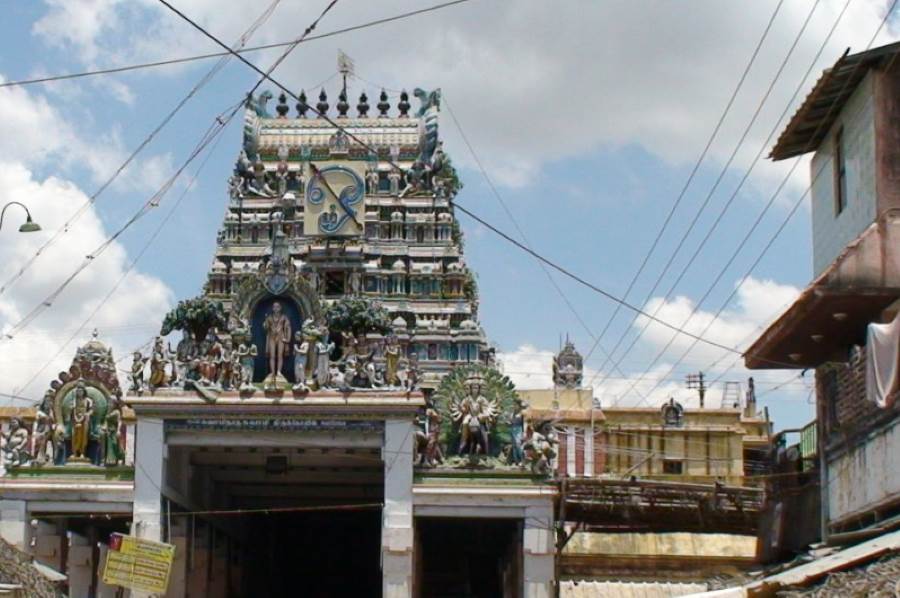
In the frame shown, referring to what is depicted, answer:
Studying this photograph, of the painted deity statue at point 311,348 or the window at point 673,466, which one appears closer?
the painted deity statue at point 311,348

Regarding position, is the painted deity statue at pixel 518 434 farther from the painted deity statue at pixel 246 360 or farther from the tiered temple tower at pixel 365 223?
the tiered temple tower at pixel 365 223

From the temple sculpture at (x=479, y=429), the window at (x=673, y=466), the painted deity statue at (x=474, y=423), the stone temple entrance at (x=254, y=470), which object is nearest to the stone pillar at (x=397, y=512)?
the stone temple entrance at (x=254, y=470)

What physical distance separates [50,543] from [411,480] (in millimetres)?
10105

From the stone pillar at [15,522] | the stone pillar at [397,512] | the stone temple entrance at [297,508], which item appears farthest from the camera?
the stone temple entrance at [297,508]

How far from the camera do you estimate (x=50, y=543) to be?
3725cm

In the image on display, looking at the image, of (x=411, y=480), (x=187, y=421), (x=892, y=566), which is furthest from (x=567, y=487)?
(x=892, y=566)

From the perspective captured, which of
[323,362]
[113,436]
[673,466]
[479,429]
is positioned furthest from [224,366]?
[673,466]

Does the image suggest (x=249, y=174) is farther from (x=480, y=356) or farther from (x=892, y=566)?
(x=892, y=566)

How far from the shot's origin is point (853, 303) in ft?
76.8

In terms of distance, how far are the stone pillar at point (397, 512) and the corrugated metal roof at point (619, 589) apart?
7.49m

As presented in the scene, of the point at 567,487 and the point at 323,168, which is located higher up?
the point at 323,168

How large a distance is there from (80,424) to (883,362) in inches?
864

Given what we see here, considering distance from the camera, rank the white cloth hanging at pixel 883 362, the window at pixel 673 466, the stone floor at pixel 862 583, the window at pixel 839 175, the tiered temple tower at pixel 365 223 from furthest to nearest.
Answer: the tiered temple tower at pixel 365 223
the window at pixel 673 466
the window at pixel 839 175
the white cloth hanging at pixel 883 362
the stone floor at pixel 862 583

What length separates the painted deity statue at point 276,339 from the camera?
1416 inches
